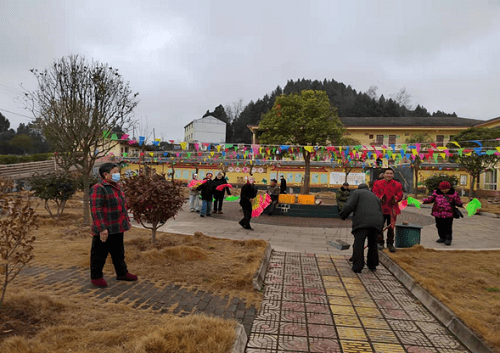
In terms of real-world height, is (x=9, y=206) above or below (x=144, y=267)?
above

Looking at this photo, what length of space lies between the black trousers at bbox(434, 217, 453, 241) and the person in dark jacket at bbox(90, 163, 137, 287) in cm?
764

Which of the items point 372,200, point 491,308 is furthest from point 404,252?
point 491,308

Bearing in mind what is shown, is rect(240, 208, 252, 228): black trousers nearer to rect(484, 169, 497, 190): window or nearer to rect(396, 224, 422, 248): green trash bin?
rect(396, 224, 422, 248): green trash bin

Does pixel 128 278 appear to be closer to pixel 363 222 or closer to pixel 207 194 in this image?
pixel 363 222

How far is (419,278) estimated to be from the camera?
4.80 meters

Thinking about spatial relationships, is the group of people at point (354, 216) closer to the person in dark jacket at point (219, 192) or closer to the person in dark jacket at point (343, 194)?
the person in dark jacket at point (343, 194)

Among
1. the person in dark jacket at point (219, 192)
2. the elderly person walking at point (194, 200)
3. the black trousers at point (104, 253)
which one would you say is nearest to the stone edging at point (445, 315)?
the black trousers at point (104, 253)

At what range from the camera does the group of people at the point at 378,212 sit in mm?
5594

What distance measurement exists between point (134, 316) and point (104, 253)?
142 centimetres

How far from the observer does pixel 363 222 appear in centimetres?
556

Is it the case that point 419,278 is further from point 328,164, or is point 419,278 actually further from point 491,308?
point 328,164

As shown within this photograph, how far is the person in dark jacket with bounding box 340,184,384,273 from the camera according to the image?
556cm

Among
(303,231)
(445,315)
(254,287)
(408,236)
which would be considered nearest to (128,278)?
(254,287)

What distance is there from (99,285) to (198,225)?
6.23 meters
